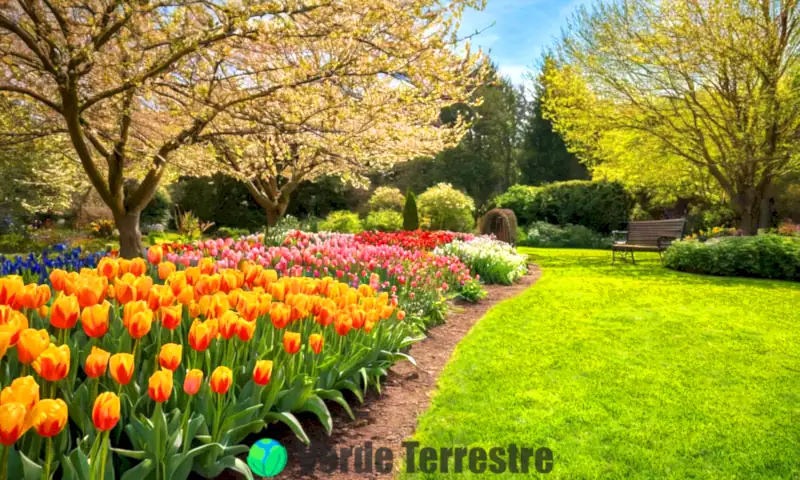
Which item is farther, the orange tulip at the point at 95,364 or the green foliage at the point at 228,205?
the green foliage at the point at 228,205

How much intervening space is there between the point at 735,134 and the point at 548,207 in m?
10.8

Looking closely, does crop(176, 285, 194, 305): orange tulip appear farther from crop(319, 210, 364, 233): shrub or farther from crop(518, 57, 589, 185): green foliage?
crop(518, 57, 589, 185): green foliage

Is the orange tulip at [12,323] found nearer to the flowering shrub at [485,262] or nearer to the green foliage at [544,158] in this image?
the flowering shrub at [485,262]

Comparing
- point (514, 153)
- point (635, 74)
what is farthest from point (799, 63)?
point (514, 153)

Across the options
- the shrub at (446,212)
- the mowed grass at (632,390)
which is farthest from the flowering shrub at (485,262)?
the shrub at (446,212)

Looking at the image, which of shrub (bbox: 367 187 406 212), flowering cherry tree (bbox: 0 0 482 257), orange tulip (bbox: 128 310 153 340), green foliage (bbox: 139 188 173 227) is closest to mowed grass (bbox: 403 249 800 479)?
orange tulip (bbox: 128 310 153 340)

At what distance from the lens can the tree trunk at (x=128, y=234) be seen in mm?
7480

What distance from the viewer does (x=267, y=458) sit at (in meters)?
2.44

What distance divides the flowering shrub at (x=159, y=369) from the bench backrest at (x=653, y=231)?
12172 mm

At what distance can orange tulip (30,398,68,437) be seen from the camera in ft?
4.74

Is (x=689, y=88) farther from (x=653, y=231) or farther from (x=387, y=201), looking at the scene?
(x=387, y=201)

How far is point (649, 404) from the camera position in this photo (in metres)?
3.68

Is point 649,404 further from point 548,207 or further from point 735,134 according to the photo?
point 548,207

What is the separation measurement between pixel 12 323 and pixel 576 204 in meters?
24.0
